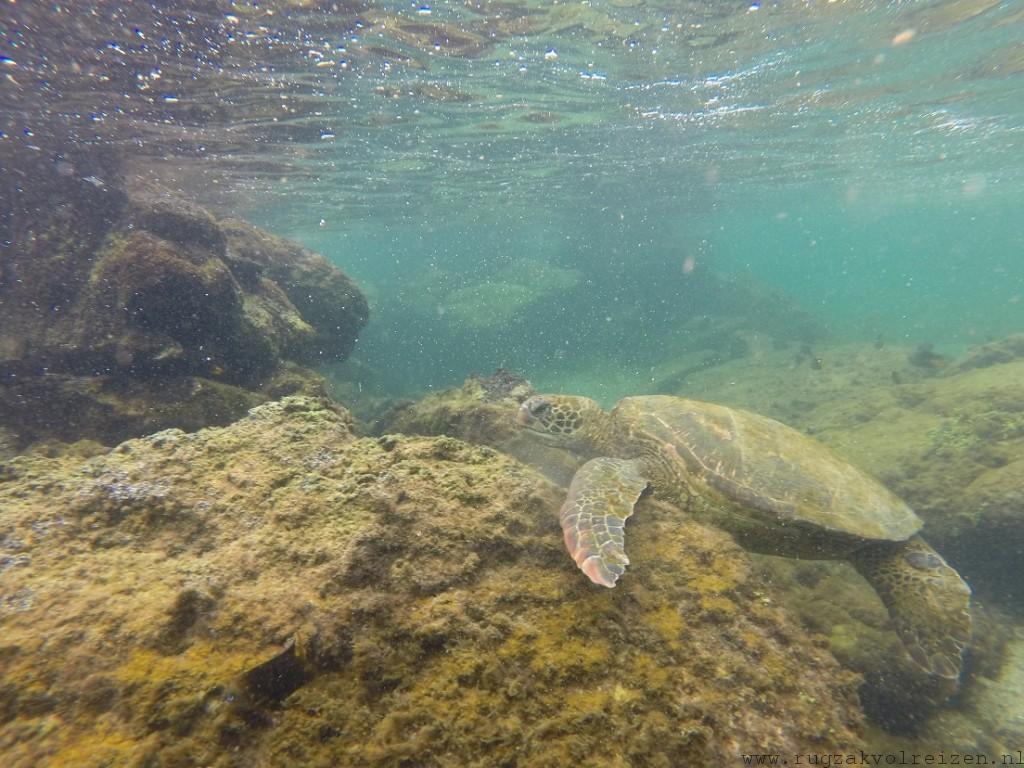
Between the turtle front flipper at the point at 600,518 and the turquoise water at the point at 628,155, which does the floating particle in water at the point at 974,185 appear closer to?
the turquoise water at the point at 628,155

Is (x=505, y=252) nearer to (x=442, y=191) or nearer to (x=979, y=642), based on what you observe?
(x=442, y=191)

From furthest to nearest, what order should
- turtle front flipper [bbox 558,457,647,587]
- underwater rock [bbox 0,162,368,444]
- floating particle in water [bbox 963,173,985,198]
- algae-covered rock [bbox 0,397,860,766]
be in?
floating particle in water [bbox 963,173,985,198], underwater rock [bbox 0,162,368,444], turtle front flipper [bbox 558,457,647,587], algae-covered rock [bbox 0,397,860,766]

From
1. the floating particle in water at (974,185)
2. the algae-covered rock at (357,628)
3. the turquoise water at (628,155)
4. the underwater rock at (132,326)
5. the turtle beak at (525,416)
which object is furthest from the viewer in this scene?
the floating particle in water at (974,185)

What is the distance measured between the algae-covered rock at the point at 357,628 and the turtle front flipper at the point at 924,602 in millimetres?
2785

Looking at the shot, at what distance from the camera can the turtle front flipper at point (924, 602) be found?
157 inches

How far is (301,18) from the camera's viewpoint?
8719 mm

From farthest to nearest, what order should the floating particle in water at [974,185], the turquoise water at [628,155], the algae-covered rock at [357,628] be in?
the floating particle in water at [974,185] → the turquoise water at [628,155] → the algae-covered rock at [357,628]

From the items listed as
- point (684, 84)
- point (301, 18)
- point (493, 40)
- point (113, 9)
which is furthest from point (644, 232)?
point (113, 9)

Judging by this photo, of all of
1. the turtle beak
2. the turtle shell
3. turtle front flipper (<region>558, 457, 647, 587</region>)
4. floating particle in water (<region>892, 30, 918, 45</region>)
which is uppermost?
floating particle in water (<region>892, 30, 918, 45</region>)

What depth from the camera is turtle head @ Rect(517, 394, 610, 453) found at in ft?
17.5

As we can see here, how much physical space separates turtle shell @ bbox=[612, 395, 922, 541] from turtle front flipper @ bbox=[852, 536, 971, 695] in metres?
0.36

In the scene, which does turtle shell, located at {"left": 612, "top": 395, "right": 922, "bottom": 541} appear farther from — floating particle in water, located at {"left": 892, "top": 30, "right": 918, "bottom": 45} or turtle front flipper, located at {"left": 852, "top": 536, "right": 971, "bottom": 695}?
floating particle in water, located at {"left": 892, "top": 30, "right": 918, "bottom": 45}

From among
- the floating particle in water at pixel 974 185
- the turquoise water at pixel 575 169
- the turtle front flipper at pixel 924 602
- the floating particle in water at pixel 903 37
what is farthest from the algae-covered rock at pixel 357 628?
the floating particle in water at pixel 974 185

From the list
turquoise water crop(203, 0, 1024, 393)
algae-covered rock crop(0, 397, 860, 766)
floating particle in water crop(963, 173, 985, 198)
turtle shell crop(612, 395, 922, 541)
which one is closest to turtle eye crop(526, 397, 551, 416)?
turtle shell crop(612, 395, 922, 541)
